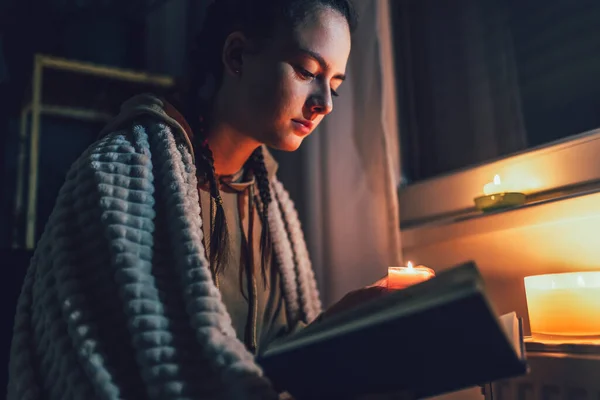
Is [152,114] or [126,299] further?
[152,114]

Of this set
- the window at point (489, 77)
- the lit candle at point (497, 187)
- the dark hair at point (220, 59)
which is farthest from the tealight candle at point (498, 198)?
the dark hair at point (220, 59)

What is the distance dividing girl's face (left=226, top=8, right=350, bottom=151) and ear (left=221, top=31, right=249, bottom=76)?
2cm

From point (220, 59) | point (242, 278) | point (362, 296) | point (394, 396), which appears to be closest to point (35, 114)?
point (220, 59)

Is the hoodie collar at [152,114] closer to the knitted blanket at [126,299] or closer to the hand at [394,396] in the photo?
the knitted blanket at [126,299]

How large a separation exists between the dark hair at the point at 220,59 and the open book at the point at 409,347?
1.58 ft

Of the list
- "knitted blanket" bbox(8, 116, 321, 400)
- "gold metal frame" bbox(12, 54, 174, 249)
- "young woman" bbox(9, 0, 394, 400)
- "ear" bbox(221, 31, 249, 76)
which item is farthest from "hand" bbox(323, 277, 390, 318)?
"gold metal frame" bbox(12, 54, 174, 249)

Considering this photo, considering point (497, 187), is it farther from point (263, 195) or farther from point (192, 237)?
point (192, 237)

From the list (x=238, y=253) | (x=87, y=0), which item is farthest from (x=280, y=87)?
(x=87, y=0)

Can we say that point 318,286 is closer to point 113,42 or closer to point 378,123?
point 378,123

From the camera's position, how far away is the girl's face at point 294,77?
93cm

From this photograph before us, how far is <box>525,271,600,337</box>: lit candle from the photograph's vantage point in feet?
2.55

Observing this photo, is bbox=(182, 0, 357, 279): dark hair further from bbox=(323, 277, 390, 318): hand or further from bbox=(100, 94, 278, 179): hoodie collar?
bbox=(323, 277, 390, 318): hand

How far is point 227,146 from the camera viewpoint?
1.07 meters

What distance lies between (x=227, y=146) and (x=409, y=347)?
686 mm
